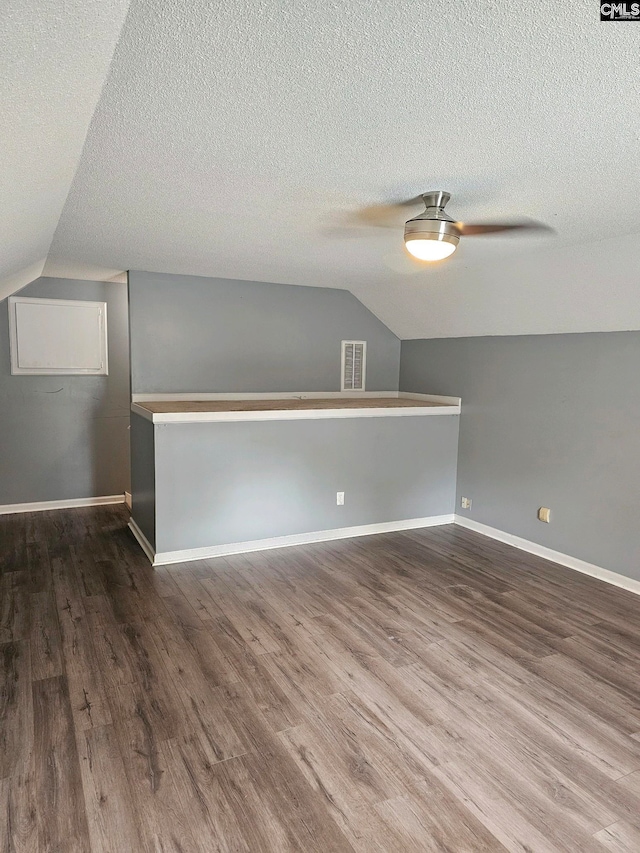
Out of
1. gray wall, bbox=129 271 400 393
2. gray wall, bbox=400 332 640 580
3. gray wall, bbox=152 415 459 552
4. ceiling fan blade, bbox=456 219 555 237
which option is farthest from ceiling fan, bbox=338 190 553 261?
gray wall, bbox=129 271 400 393

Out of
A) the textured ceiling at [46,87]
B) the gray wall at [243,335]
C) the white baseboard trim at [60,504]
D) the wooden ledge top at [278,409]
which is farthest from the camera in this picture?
the white baseboard trim at [60,504]

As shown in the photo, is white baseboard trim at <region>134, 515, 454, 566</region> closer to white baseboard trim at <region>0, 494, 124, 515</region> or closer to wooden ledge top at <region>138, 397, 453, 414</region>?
white baseboard trim at <region>0, 494, 124, 515</region>

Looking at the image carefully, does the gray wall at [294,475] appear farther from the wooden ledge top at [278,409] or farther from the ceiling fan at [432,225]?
the ceiling fan at [432,225]

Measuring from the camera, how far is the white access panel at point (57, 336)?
195 inches

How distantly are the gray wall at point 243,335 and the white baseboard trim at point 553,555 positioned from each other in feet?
6.04

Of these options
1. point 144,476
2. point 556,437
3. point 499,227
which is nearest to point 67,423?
point 144,476

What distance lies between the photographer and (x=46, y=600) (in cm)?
335

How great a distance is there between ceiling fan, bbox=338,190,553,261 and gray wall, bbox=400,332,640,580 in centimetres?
136

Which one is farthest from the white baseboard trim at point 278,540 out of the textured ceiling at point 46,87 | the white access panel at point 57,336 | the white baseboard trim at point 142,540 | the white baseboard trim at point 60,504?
the textured ceiling at point 46,87

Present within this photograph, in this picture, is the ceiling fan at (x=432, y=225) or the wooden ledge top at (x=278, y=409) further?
the wooden ledge top at (x=278, y=409)

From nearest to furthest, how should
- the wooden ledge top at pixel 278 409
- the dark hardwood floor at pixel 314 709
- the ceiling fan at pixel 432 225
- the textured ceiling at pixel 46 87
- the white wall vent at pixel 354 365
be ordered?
the textured ceiling at pixel 46 87 < the dark hardwood floor at pixel 314 709 < the ceiling fan at pixel 432 225 < the wooden ledge top at pixel 278 409 < the white wall vent at pixel 354 365

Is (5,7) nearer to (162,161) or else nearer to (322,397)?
(162,161)

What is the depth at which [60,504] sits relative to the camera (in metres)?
5.34

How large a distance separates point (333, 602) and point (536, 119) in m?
2.75
